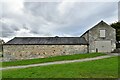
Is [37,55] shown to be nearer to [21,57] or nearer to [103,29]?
[21,57]

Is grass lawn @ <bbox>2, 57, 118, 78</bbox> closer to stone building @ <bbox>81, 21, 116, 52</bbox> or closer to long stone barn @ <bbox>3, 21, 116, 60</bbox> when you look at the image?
long stone barn @ <bbox>3, 21, 116, 60</bbox>

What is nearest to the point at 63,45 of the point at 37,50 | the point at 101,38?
the point at 37,50

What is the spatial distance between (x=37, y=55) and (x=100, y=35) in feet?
43.2

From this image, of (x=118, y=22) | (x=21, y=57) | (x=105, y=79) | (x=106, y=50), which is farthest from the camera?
(x=118, y=22)

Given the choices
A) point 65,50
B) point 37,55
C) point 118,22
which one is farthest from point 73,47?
point 118,22

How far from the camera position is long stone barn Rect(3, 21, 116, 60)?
32.8m

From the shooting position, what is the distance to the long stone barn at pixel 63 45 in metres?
32.8

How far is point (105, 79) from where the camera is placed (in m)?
9.59

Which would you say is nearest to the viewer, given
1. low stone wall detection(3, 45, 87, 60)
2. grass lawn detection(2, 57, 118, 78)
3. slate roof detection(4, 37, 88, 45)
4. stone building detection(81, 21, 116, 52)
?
grass lawn detection(2, 57, 118, 78)

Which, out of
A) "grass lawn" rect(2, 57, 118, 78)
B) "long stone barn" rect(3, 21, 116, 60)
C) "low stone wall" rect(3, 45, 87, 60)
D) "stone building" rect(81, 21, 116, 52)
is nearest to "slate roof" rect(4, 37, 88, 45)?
"long stone barn" rect(3, 21, 116, 60)

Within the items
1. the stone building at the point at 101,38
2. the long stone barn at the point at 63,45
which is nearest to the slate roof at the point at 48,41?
the long stone barn at the point at 63,45

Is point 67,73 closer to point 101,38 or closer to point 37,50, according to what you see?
point 37,50

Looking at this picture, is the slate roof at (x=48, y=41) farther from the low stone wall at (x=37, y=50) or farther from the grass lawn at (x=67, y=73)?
the grass lawn at (x=67, y=73)

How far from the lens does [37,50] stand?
33.0 meters
